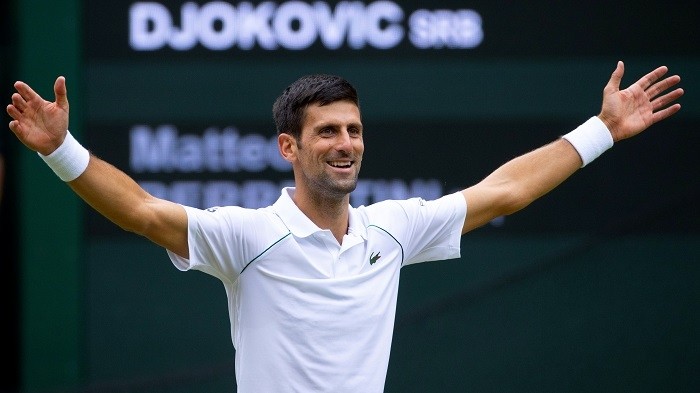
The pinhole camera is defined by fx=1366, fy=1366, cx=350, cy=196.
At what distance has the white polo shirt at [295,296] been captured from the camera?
3.48 metres

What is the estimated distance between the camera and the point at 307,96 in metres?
3.65

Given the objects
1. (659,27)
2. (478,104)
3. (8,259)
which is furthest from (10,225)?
(659,27)

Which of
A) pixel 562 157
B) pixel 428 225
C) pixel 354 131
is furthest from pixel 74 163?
pixel 562 157

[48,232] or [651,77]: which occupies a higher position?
[651,77]

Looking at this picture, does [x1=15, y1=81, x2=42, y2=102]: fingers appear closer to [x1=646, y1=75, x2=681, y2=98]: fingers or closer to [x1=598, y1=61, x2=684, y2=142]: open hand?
[x1=598, y1=61, x2=684, y2=142]: open hand

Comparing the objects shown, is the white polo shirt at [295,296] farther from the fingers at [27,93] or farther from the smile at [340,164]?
the fingers at [27,93]

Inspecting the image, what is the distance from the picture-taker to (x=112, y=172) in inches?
132

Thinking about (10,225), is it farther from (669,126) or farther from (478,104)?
(669,126)

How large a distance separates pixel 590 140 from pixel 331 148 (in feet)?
2.81

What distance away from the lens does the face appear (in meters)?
3.60

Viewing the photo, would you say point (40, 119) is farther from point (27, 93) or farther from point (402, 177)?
point (402, 177)

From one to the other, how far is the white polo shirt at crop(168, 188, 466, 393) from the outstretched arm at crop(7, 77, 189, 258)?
0.15 m

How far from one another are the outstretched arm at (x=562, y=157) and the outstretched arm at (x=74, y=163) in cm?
103

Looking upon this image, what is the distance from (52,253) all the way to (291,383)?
2.40 meters
